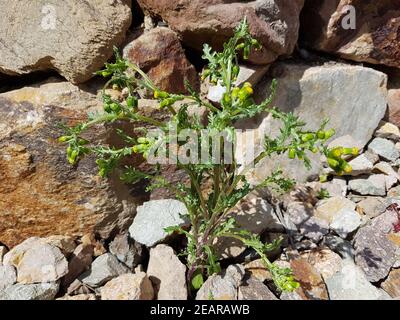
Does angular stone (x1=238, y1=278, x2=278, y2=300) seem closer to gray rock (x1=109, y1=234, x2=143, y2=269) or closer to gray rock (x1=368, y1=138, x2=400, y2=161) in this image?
gray rock (x1=109, y1=234, x2=143, y2=269)

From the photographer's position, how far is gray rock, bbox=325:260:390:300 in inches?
95.9

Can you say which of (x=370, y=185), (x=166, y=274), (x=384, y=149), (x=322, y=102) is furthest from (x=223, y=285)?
(x=384, y=149)

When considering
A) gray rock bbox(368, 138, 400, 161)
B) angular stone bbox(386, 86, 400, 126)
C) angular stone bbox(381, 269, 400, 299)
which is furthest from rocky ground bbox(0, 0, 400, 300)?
angular stone bbox(386, 86, 400, 126)

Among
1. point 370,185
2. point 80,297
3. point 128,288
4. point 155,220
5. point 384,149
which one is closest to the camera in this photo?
point 128,288

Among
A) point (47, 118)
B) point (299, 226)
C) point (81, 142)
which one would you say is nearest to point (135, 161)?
point (47, 118)

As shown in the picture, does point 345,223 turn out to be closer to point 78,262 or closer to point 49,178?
point 78,262

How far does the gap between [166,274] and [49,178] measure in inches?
42.3

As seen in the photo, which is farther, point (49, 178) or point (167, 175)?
point (167, 175)

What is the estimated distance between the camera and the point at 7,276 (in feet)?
7.93

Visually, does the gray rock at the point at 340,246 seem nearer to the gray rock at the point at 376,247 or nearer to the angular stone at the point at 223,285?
the gray rock at the point at 376,247

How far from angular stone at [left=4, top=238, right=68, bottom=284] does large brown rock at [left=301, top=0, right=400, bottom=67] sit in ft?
8.99

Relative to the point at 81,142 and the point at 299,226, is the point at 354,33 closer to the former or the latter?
the point at 299,226
